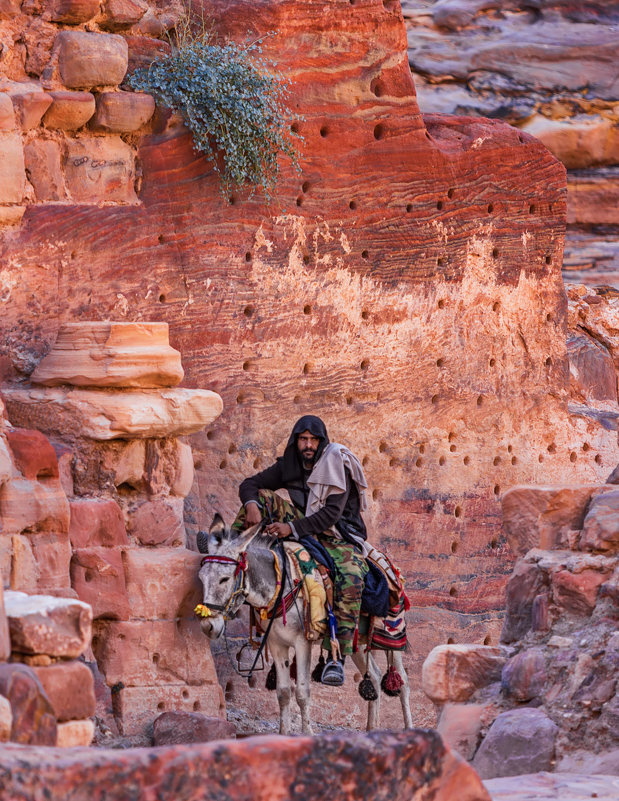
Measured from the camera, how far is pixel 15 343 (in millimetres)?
9266

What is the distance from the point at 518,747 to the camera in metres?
6.27

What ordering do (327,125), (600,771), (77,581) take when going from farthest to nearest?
(327,125), (77,581), (600,771)

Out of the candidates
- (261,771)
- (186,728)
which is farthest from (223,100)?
(261,771)

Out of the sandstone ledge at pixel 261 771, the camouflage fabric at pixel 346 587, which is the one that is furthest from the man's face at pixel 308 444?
the sandstone ledge at pixel 261 771

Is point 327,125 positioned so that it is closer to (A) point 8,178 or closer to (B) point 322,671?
(A) point 8,178

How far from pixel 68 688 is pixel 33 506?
2.95 m

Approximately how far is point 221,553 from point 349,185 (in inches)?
146

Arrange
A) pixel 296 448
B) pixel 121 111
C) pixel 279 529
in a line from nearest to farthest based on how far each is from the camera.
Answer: pixel 279 529 → pixel 296 448 → pixel 121 111

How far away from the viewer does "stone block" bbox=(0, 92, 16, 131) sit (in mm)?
8977

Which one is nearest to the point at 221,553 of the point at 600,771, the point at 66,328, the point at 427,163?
the point at 66,328

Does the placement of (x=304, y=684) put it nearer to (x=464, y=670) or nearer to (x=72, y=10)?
(x=464, y=670)

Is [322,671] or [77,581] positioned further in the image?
[322,671]

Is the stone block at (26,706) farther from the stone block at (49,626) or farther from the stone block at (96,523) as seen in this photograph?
the stone block at (96,523)

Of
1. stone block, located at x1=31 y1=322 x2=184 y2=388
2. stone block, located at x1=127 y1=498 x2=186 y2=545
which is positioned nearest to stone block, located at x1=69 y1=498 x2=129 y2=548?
stone block, located at x1=127 y1=498 x2=186 y2=545
